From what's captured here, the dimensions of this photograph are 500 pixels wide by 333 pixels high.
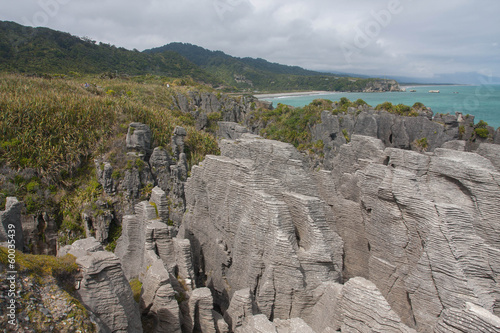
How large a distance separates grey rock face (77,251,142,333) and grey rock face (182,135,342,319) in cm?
350

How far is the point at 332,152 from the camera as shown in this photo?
122 ft

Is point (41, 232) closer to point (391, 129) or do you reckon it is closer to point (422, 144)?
point (422, 144)

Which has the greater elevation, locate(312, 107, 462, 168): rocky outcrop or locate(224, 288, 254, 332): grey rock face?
locate(312, 107, 462, 168): rocky outcrop

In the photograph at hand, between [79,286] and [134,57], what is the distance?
11733cm

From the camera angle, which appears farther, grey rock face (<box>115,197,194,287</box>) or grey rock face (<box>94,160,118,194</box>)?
grey rock face (<box>94,160,118,194</box>)

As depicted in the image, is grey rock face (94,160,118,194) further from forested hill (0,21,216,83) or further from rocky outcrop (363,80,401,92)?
rocky outcrop (363,80,401,92)

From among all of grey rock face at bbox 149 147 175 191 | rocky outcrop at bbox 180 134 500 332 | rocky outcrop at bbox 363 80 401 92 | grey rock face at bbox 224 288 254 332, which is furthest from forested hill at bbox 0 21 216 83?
rocky outcrop at bbox 363 80 401 92

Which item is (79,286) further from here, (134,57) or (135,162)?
(134,57)

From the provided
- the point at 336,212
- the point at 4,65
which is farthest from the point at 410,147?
the point at 4,65

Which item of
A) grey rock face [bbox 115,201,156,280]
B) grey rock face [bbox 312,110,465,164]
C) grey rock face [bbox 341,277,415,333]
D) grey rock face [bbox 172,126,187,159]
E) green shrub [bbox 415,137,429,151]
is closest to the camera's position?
grey rock face [bbox 341,277,415,333]

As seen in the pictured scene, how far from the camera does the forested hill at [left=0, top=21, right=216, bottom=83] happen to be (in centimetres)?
6300

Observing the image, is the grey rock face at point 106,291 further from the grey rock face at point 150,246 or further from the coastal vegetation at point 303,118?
the coastal vegetation at point 303,118

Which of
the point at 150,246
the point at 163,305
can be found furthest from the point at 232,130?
the point at 163,305

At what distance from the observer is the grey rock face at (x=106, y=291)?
5.89 m
